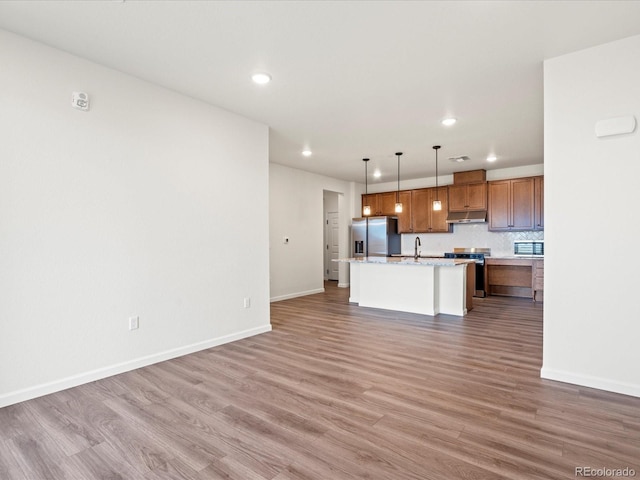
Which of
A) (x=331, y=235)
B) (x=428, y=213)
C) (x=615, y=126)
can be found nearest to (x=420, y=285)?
(x=428, y=213)

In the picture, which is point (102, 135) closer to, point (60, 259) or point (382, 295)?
point (60, 259)

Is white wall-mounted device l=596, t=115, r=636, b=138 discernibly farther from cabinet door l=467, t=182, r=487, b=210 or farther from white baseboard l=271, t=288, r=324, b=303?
white baseboard l=271, t=288, r=324, b=303

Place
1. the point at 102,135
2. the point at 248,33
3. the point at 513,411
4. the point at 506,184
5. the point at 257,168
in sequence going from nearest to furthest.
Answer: the point at 513,411, the point at 248,33, the point at 102,135, the point at 257,168, the point at 506,184

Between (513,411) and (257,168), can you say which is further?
(257,168)

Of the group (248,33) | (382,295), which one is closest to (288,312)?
(382,295)

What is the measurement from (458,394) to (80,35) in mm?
4070

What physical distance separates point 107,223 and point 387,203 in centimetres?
696

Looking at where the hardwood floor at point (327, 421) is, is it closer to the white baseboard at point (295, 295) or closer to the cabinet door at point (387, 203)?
the white baseboard at point (295, 295)

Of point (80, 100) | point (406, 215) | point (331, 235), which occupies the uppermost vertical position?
point (80, 100)

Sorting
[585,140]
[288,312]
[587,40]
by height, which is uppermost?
[587,40]

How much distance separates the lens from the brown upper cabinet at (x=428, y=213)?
8180mm

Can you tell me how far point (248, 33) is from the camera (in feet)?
8.66

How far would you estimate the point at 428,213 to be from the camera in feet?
27.6

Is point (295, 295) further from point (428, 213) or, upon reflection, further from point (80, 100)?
point (80, 100)
